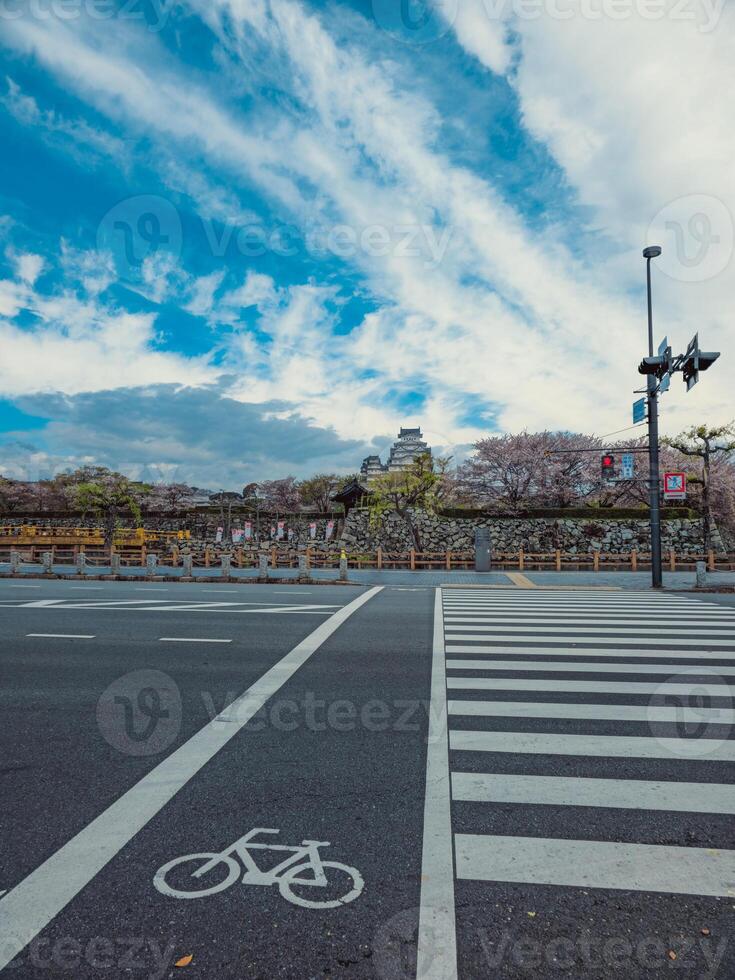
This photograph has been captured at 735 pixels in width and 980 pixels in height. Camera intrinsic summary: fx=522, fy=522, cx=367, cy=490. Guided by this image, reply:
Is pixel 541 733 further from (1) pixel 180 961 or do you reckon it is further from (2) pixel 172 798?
(1) pixel 180 961

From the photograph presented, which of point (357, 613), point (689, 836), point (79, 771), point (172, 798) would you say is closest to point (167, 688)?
point (79, 771)

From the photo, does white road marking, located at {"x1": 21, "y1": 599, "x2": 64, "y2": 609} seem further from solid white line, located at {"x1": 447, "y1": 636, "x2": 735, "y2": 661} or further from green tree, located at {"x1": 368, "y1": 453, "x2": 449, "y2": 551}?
green tree, located at {"x1": 368, "y1": 453, "x2": 449, "y2": 551}

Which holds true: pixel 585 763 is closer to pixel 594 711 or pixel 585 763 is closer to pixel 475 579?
pixel 594 711

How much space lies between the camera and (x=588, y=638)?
8156 millimetres

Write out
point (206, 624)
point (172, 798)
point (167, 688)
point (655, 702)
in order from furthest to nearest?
1. point (206, 624)
2. point (167, 688)
3. point (655, 702)
4. point (172, 798)

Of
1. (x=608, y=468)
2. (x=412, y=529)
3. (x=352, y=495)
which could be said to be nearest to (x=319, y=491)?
(x=352, y=495)

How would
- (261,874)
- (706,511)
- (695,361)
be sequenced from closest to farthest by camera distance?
(261,874)
(695,361)
(706,511)

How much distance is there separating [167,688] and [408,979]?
14.2 feet

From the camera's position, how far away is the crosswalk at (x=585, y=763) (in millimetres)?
2629

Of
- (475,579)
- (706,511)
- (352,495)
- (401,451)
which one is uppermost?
(401,451)

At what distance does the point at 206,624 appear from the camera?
9422 millimetres

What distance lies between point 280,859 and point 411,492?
30480 millimetres

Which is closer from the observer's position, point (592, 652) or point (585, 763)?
point (585, 763)

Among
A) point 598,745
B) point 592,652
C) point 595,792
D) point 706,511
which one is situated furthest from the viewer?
point 706,511
